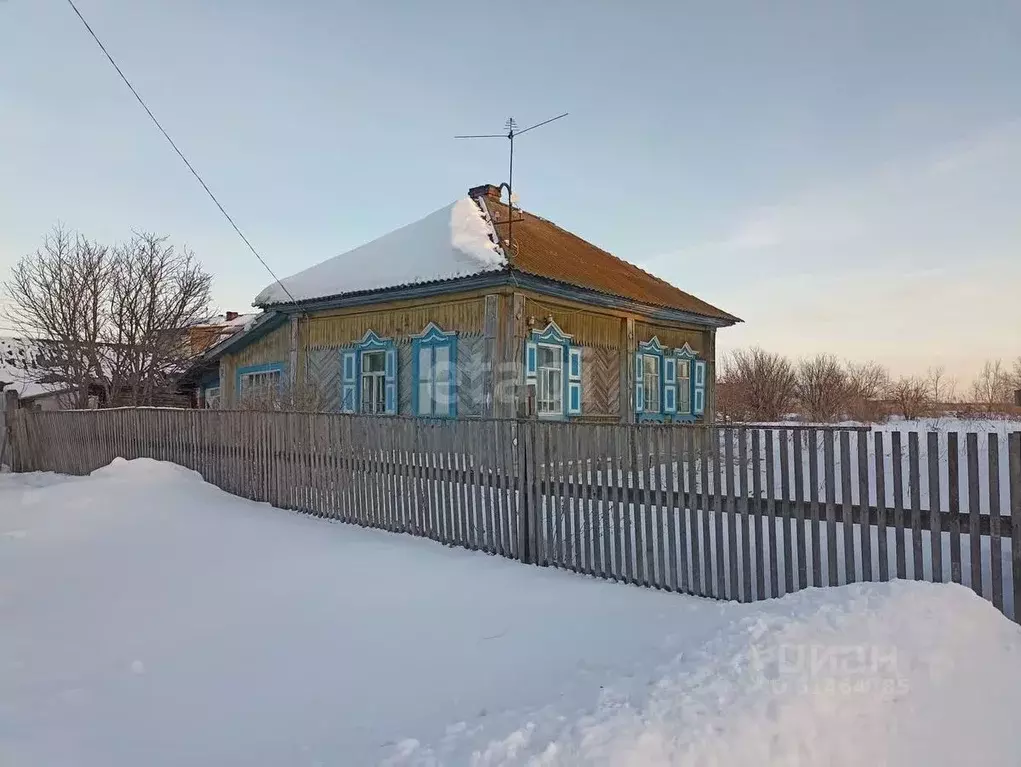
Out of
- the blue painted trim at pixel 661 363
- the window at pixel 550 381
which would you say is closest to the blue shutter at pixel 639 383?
the blue painted trim at pixel 661 363

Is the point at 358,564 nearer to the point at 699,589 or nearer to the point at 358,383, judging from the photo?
the point at 699,589

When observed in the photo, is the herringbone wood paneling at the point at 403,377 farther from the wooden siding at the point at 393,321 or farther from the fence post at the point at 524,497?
the fence post at the point at 524,497

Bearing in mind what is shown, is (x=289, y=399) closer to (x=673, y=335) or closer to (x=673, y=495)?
(x=673, y=495)

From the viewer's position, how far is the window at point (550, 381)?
12.8 meters

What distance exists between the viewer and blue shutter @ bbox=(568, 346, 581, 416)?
44.3ft

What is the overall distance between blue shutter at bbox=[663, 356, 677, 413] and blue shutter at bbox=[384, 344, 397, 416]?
23.7 feet

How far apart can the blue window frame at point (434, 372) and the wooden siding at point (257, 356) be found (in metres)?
4.38

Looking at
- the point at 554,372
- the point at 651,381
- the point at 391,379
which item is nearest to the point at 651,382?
the point at 651,381

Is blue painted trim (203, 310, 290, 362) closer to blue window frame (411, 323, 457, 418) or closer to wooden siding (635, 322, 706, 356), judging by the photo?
blue window frame (411, 323, 457, 418)

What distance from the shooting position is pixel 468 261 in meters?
12.2

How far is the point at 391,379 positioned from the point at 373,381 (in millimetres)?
737

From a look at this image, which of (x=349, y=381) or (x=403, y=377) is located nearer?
(x=403, y=377)

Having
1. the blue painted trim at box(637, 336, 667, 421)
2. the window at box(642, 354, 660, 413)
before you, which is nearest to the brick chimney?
the blue painted trim at box(637, 336, 667, 421)

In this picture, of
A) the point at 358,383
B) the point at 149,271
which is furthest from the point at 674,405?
the point at 149,271
